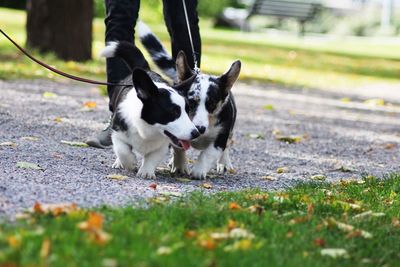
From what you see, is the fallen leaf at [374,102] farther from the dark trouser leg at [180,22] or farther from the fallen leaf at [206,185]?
the fallen leaf at [206,185]

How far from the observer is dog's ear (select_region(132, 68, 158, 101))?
4.94 meters

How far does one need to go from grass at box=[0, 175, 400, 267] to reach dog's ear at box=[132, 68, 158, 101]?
2.42 ft

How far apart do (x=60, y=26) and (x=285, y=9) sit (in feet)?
48.1

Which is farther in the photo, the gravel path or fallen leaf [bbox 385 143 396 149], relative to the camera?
fallen leaf [bbox 385 143 396 149]

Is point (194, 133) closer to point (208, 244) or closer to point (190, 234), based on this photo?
point (190, 234)

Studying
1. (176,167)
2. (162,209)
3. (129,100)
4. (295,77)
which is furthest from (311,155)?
(295,77)

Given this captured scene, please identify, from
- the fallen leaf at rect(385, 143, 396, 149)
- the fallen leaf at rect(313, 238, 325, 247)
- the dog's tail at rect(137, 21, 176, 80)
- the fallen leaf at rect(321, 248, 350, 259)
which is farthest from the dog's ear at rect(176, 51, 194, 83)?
the fallen leaf at rect(385, 143, 396, 149)

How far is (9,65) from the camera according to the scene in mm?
11617

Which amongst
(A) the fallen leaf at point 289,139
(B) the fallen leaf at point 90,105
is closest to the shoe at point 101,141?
(A) the fallen leaf at point 289,139

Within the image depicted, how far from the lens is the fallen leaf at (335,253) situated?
3.72m

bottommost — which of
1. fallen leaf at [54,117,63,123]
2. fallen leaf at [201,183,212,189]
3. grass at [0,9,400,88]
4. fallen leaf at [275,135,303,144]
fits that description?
grass at [0,9,400,88]

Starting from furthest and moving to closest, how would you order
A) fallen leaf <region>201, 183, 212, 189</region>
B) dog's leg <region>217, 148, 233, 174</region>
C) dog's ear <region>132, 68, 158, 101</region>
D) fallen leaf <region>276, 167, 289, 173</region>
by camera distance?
fallen leaf <region>276, 167, 289, 173</region> < dog's leg <region>217, 148, 233, 174</region> < fallen leaf <region>201, 183, 212, 189</region> < dog's ear <region>132, 68, 158, 101</region>

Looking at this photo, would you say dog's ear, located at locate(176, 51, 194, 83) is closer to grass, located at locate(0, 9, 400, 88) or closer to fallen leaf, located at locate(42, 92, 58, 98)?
fallen leaf, located at locate(42, 92, 58, 98)

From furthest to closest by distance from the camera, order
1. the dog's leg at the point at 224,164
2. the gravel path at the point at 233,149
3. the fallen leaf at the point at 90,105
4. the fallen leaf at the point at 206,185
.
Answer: the fallen leaf at the point at 90,105
the dog's leg at the point at 224,164
the fallen leaf at the point at 206,185
the gravel path at the point at 233,149
